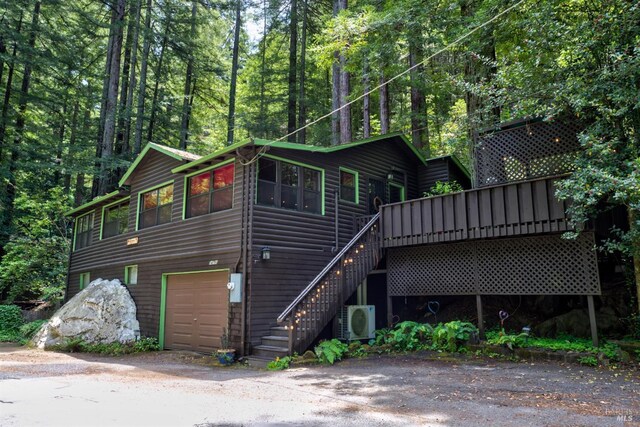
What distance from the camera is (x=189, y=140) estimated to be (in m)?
24.5

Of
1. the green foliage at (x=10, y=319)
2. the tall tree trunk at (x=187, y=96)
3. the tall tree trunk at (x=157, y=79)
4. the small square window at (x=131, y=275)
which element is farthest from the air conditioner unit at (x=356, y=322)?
the tall tree trunk at (x=157, y=79)

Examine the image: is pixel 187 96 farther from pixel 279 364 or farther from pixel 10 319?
pixel 279 364

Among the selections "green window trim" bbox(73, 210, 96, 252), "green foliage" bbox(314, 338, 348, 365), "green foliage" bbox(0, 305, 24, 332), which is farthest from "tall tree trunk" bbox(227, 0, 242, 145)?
"green foliage" bbox(314, 338, 348, 365)

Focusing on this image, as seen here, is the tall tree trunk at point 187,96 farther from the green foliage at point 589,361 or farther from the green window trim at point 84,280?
the green foliage at point 589,361

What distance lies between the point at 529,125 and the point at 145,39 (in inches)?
764

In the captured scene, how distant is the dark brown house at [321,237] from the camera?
9.17 m

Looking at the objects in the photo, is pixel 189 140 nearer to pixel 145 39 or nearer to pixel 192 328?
pixel 145 39

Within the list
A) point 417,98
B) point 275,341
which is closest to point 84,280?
point 275,341

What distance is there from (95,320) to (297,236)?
6.76m

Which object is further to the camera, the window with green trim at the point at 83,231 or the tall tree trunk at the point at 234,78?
the tall tree trunk at the point at 234,78

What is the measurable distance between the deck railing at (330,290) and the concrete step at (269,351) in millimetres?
281

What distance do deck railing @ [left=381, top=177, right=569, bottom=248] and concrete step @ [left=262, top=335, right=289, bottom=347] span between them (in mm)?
3635

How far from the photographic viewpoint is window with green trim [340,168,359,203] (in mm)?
12625

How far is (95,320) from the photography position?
12922 millimetres
